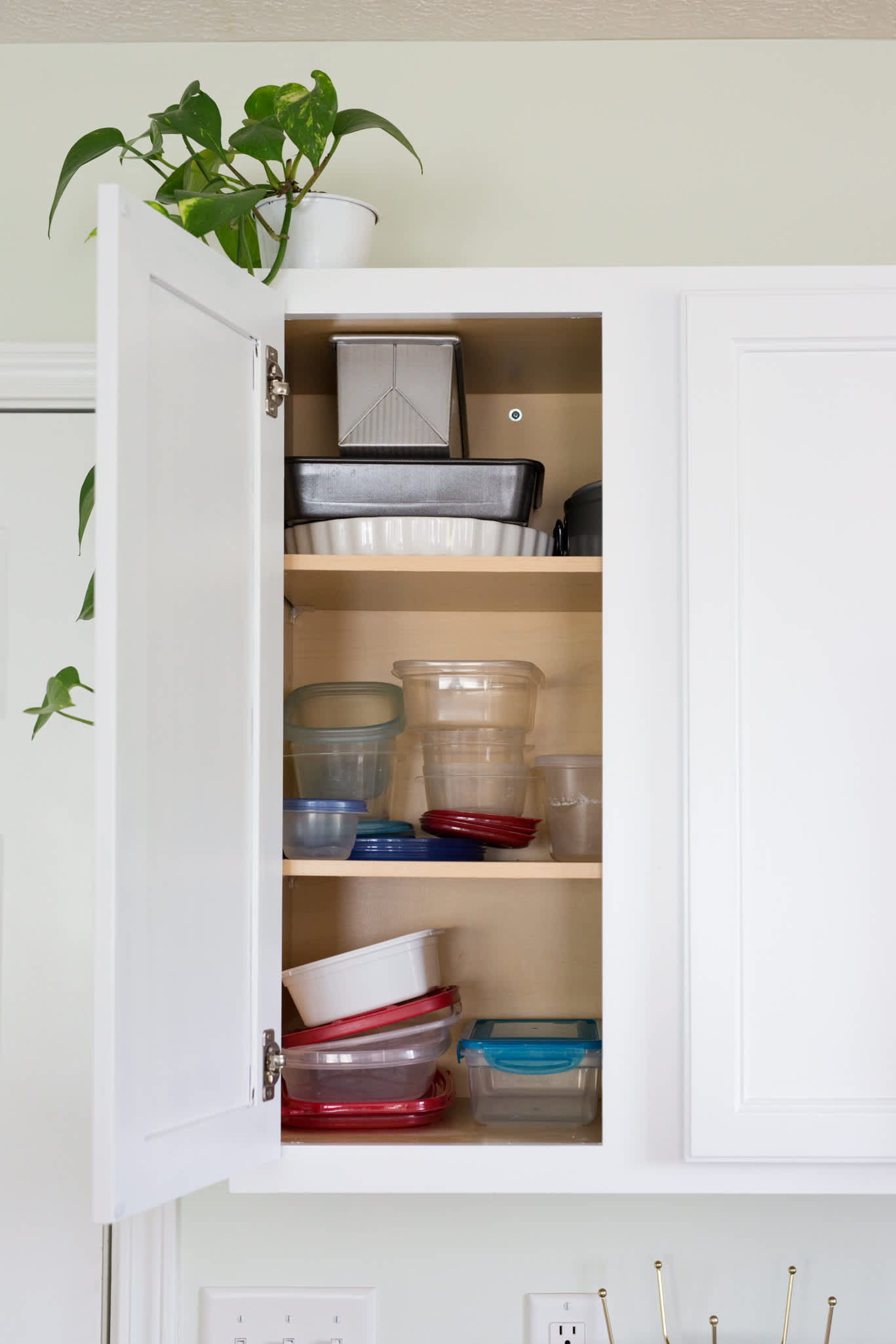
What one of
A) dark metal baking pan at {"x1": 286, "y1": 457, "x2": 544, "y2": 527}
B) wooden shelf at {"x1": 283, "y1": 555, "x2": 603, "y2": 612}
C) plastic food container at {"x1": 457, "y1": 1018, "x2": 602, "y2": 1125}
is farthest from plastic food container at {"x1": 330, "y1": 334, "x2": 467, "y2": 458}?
plastic food container at {"x1": 457, "y1": 1018, "x2": 602, "y2": 1125}

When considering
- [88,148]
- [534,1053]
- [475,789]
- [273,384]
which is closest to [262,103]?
[88,148]

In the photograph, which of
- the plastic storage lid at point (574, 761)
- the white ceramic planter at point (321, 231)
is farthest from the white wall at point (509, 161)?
the plastic storage lid at point (574, 761)

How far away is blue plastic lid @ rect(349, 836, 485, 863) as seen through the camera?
1140mm

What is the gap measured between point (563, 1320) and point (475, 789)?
0.68 meters

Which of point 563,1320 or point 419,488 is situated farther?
point 563,1320

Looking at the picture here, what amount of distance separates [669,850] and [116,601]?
0.55m

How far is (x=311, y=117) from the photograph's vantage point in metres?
1.06

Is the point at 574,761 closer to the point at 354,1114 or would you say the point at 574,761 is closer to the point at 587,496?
the point at 587,496

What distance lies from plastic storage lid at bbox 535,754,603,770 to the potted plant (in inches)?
21.9

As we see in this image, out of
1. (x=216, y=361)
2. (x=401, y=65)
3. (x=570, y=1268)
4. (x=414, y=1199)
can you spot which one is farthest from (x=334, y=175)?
(x=570, y=1268)

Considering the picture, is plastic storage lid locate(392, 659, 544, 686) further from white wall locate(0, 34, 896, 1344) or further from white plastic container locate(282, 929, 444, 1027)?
white wall locate(0, 34, 896, 1344)

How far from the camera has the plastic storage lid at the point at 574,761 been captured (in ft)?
3.77

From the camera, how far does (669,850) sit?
3.45ft

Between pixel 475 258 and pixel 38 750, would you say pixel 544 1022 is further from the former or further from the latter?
pixel 475 258
